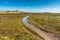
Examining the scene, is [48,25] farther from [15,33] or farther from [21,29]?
[15,33]

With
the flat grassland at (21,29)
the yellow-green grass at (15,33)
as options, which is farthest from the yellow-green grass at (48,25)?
the yellow-green grass at (15,33)

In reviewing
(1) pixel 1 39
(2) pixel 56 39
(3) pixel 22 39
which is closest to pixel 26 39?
(3) pixel 22 39

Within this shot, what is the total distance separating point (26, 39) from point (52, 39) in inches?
184

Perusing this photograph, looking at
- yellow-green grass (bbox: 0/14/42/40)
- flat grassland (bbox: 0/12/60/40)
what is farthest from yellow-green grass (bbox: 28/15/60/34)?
yellow-green grass (bbox: 0/14/42/40)

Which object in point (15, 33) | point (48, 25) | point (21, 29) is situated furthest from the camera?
point (48, 25)

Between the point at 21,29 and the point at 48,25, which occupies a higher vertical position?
the point at 21,29

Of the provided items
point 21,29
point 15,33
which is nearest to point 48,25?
point 21,29

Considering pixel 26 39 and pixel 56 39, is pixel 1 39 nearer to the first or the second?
pixel 26 39

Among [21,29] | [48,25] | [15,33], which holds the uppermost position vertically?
[15,33]

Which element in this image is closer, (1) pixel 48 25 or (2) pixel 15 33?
(2) pixel 15 33

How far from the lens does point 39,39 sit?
21.2 m

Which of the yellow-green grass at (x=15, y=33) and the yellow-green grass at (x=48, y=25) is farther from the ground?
the yellow-green grass at (x=15, y=33)

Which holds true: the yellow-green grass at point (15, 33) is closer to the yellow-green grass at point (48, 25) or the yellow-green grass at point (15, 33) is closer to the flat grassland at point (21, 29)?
the flat grassland at point (21, 29)

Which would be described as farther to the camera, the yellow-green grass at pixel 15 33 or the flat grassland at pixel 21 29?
the flat grassland at pixel 21 29
